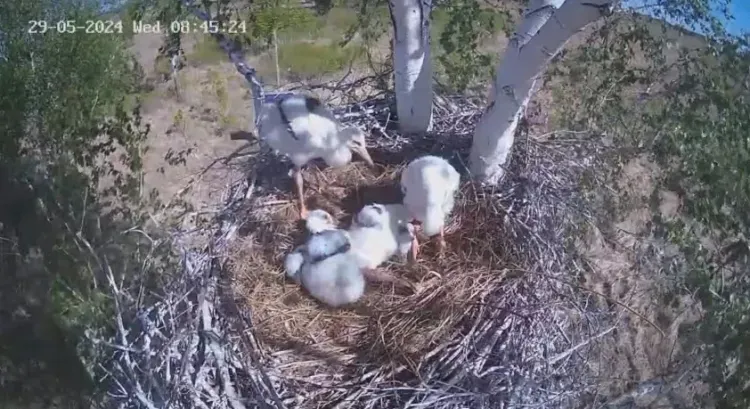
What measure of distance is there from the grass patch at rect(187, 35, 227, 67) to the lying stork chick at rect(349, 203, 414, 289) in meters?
6.11

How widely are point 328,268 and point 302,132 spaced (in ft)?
1.92

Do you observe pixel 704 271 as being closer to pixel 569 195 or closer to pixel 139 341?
pixel 569 195

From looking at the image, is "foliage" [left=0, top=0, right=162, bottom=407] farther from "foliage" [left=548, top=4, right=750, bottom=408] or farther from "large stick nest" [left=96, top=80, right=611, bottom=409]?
→ "foliage" [left=548, top=4, right=750, bottom=408]

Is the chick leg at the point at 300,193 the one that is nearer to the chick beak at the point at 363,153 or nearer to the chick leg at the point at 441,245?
the chick beak at the point at 363,153

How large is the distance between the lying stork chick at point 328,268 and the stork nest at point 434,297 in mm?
69

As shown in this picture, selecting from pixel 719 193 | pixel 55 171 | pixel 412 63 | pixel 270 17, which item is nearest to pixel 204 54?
pixel 55 171

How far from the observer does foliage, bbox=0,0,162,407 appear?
19.0 ft

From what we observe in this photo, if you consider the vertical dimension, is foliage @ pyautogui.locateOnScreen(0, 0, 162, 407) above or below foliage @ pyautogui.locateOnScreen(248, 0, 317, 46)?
below

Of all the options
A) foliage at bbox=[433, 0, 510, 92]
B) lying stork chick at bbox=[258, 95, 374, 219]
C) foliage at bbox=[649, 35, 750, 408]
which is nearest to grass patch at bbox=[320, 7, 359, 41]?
foliage at bbox=[433, 0, 510, 92]

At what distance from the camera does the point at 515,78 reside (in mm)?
3133

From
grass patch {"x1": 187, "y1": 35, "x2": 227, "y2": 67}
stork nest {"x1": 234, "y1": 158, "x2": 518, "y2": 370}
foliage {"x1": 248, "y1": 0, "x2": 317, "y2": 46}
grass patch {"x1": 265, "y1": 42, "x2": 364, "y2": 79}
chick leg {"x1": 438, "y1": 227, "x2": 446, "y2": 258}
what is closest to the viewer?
stork nest {"x1": 234, "y1": 158, "x2": 518, "y2": 370}

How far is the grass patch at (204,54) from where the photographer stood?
9.43 metres

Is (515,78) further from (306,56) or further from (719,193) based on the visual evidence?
(306,56)

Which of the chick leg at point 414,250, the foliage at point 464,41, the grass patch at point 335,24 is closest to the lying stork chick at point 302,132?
the chick leg at point 414,250
